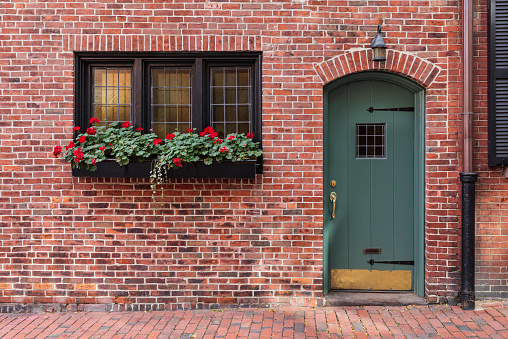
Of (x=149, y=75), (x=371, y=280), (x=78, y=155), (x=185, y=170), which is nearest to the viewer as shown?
(x=78, y=155)

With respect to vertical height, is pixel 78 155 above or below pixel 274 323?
above

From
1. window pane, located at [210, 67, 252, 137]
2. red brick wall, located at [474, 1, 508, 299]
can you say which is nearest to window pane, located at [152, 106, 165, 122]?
Result: window pane, located at [210, 67, 252, 137]

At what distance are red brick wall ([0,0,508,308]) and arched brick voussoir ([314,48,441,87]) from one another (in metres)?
0.03

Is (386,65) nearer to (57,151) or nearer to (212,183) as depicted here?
(212,183)

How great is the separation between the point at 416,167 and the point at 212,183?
8.27 ft

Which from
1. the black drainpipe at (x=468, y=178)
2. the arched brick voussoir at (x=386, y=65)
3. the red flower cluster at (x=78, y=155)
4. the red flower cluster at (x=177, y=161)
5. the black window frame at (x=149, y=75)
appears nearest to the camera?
the red flower cluster at (x=177, y=161)

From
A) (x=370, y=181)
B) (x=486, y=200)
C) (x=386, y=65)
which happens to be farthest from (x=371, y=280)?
(x=386, y=65)

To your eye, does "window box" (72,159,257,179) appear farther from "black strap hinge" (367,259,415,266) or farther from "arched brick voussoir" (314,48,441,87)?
"black strap hinge" (367,259,415,266)

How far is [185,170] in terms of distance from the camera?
15.5 ft

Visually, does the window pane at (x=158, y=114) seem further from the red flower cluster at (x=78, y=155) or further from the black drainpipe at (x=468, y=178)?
the black drainpipe at (x=468, y=178)

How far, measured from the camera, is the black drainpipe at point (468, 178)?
185 inches

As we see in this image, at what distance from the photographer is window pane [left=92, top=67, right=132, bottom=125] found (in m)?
5.11

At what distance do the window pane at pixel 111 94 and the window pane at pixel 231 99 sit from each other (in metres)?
1.05

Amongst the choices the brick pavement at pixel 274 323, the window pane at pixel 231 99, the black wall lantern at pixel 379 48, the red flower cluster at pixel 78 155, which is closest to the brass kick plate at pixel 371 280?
the brick pavement at pixel 274 323
